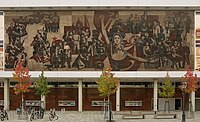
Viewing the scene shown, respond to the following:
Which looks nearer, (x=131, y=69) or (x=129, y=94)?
(x=131, y=69)

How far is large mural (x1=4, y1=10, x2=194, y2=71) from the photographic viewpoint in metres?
50.9

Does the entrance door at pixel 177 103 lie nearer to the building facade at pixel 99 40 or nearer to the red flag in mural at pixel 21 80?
the building facade at pixel 99 40

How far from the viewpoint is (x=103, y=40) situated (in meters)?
51.0

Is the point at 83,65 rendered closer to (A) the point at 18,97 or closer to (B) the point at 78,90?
(B) the point at 78,90

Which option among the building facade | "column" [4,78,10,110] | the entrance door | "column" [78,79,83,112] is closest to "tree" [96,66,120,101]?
A: the building facade

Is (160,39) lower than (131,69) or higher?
higher

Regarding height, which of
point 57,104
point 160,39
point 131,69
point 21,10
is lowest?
→ point 57,104

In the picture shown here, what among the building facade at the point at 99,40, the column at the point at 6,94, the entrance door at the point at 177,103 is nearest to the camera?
the building facade at the point at 99,40

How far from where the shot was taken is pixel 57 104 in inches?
2184

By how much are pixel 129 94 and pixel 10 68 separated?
58.0 ft

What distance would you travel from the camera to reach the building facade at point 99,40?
50.9 metres

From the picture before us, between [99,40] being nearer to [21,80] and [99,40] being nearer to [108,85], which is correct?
[108,85]

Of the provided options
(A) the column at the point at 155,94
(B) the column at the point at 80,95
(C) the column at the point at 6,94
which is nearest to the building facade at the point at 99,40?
(A) the column at the point at 155,94

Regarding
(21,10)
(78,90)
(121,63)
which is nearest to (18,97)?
(78,90)
